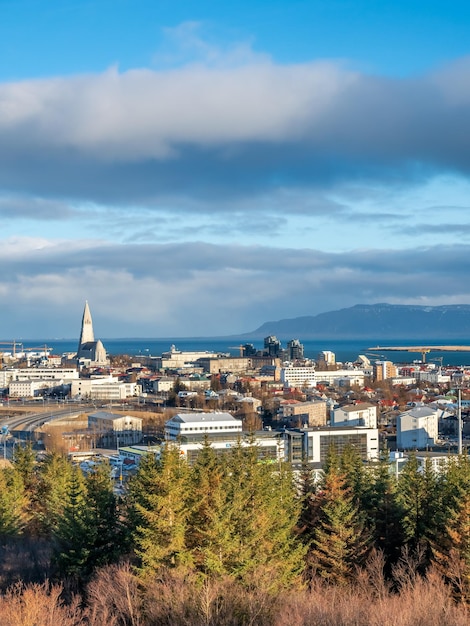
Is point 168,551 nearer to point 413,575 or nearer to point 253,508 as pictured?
point 253,508

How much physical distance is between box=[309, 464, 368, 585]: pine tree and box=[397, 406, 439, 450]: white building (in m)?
16.3

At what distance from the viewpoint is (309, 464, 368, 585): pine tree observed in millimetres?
9266

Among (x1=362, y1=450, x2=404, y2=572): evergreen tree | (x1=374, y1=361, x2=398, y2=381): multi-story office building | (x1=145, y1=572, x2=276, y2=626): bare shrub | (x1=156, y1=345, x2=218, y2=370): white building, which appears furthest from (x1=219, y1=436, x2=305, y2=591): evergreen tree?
(x1=156, y1=345, x2=218, y2=370): white building

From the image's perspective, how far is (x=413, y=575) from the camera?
28.0ft

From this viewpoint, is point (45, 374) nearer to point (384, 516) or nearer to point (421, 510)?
point (384, 516)

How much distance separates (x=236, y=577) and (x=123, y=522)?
2.09 m

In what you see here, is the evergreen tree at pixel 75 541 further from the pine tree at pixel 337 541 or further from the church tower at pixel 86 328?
the church tower at pixel 86 328

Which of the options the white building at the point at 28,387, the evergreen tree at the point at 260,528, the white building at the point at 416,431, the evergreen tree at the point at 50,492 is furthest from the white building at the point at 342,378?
the evergreen tree at the point at 260,528

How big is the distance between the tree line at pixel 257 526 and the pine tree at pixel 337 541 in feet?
0.05

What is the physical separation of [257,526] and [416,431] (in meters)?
18.7

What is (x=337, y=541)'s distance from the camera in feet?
30.6

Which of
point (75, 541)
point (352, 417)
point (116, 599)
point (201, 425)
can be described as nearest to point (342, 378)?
point (352, 417)

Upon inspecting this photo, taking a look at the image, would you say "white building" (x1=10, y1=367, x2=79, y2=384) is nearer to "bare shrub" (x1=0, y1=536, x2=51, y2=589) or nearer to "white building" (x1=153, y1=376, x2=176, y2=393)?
"white building" (x1=153, y1=376, x2=176, y2=393)

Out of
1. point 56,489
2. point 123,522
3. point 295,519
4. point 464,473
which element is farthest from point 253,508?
point 56,489
